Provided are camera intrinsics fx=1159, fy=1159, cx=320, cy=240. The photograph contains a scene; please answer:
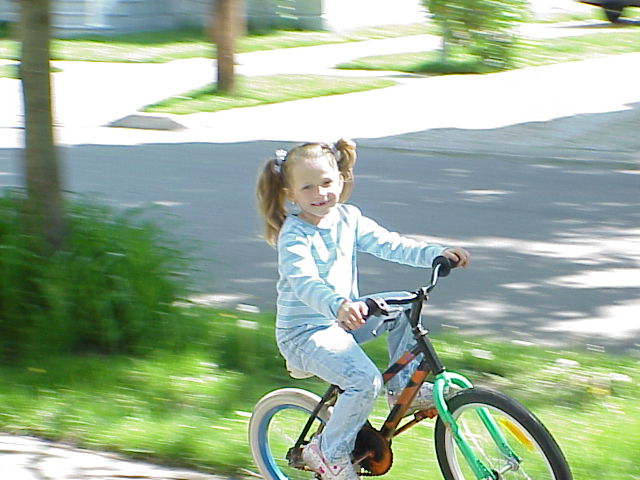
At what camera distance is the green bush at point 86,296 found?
5535 mm

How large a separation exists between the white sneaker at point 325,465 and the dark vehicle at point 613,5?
28589mm

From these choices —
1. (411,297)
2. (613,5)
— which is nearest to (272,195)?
(411,297)

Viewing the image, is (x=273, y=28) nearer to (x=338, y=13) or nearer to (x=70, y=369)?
(x=338, y=13)

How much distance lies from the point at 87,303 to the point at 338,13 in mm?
24241

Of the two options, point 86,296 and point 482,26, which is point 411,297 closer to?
point 86,296

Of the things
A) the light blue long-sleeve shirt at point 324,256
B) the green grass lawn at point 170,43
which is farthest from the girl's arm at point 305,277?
the green grass lawn at point 170,43

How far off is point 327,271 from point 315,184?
301 mm

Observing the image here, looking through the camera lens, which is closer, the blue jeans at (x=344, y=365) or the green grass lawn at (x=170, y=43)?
the blue jeans at (x=344, y=365)

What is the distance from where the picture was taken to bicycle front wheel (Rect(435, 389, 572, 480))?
11.2ft

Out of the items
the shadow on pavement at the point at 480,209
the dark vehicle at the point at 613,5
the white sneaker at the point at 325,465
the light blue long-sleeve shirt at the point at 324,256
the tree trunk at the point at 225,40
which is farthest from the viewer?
the dark vehicle at the point at 613,5

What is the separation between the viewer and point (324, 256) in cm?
387

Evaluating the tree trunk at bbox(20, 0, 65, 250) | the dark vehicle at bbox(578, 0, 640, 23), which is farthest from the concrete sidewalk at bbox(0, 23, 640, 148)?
the dark vehicle at bbox(578, 0, 640, 23)

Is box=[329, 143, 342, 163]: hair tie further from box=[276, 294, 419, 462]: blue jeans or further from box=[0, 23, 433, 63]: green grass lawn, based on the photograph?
box=[0, 23, 433, 63]: green grass lawn

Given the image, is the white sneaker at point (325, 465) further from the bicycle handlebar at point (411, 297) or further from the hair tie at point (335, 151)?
the hair tie at point (335, 151)
